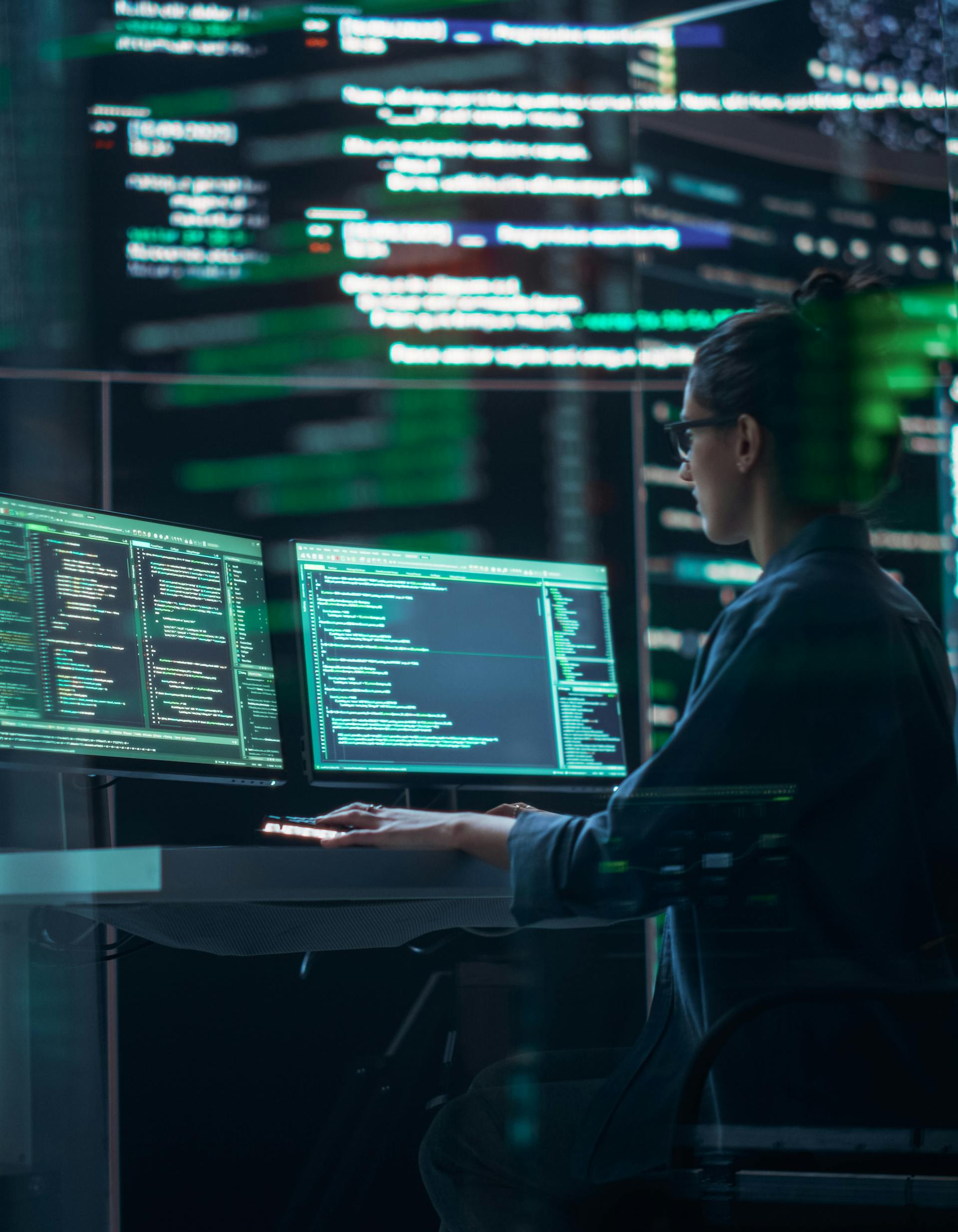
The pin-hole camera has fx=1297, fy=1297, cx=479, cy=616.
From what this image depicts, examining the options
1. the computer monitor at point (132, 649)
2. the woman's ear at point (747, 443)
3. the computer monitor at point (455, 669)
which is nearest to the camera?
the woman's ear at point (747, 443)

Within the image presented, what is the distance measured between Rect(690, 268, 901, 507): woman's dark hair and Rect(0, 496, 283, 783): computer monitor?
2.64 ft

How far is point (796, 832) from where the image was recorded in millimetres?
1074

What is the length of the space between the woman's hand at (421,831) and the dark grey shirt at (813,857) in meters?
0.15

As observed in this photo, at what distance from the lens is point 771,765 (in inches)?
42.4

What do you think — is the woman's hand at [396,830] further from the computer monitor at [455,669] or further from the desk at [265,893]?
the computer monitor at [455,669]

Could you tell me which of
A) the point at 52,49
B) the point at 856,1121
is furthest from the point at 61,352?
the point at 856,1121

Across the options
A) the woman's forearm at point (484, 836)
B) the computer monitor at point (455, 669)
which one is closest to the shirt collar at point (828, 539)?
the woman's forearm at point (484, 836)

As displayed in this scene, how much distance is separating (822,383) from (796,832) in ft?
1.38

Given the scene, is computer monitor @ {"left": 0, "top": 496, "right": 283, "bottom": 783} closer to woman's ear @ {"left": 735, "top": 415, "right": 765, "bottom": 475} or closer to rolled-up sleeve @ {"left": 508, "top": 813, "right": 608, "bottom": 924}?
rolled-up sleeve @ {"left": 508, "top": 813, "right": 608, "bottom": 924}

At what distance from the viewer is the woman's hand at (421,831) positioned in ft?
4.34

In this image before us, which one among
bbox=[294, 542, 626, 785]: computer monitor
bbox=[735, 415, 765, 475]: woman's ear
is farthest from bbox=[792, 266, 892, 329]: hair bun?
bbox=[294, 542, 626, 785]: computer monitor

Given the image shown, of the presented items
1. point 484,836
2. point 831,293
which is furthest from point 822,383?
point 484,836

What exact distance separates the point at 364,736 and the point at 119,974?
633 millimetres

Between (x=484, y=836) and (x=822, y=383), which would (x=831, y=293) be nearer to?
(x=822, y=383)
